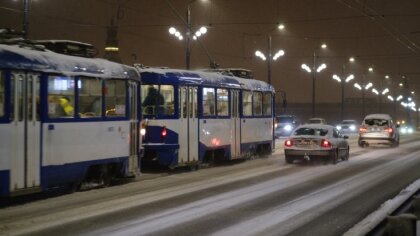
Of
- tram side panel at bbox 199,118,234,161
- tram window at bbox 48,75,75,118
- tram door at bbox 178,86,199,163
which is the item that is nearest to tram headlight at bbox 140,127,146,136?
tram door at bbox 178,86,199,163

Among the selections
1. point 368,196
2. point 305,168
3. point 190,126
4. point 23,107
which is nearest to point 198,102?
point 190,126

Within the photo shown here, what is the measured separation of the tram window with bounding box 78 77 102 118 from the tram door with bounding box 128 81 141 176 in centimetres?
153

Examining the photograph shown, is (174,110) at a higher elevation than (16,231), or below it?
higher

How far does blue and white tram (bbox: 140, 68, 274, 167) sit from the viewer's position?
62.0 feet

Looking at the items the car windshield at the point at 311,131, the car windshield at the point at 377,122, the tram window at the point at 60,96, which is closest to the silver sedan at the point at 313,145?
the car windshield at the point at 311,131

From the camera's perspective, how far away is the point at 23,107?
12.3 m

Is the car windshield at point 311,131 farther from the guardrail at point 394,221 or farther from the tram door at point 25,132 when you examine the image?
the tram door at point 25,132

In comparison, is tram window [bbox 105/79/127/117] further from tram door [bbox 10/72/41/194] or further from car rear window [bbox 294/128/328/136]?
car rear window [bbox 294/128/328/136]

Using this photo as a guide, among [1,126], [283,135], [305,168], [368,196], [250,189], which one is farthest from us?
[283,135]

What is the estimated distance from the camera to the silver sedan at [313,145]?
23250mm

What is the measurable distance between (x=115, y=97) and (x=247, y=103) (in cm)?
913

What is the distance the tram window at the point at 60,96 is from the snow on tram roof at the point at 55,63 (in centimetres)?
18

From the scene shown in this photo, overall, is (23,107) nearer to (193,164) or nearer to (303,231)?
(303,231)

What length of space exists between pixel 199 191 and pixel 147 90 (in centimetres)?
529
